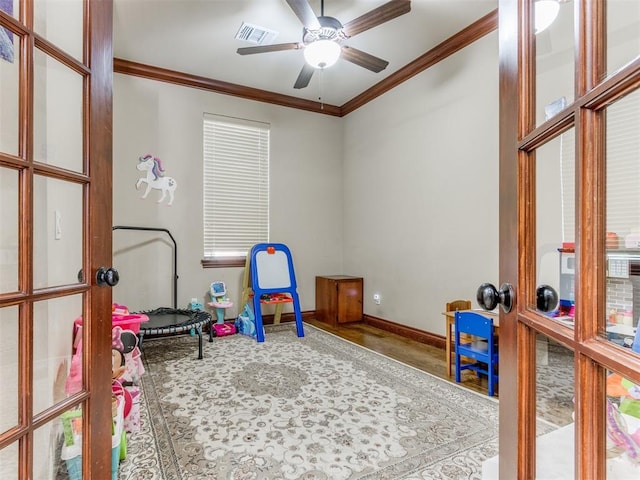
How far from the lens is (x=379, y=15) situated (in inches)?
95.3

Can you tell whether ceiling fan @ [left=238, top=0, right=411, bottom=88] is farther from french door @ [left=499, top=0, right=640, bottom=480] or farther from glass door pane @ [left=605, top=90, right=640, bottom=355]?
glass door pane @ [left=605, top=90, right=640, bottom=355]

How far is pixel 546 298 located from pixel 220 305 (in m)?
3.71

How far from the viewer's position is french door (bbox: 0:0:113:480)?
81 cm

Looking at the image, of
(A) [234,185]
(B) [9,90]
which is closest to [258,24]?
(A) [234,185]

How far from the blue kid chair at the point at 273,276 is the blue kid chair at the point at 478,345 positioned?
1.79 metres

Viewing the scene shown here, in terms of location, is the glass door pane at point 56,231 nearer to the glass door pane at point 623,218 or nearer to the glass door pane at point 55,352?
the glass door pane at point 55,352

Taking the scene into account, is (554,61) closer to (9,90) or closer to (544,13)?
(544,13)

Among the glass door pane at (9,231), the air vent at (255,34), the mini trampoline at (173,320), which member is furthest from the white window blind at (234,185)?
the glass door pane at (9,231)

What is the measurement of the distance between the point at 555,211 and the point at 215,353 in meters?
3.19

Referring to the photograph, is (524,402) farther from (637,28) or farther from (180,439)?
(180,439)

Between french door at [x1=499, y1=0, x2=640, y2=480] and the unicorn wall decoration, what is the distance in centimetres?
384

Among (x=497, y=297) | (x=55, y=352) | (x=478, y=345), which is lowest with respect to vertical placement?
(x=478, y=345)

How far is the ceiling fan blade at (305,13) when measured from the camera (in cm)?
222

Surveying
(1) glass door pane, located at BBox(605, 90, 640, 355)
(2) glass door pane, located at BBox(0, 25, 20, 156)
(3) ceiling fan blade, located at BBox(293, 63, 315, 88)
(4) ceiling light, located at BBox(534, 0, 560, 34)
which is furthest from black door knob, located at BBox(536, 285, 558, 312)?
(3) ceiling fan blade, located at BBox(293, 63, 315, 88)
